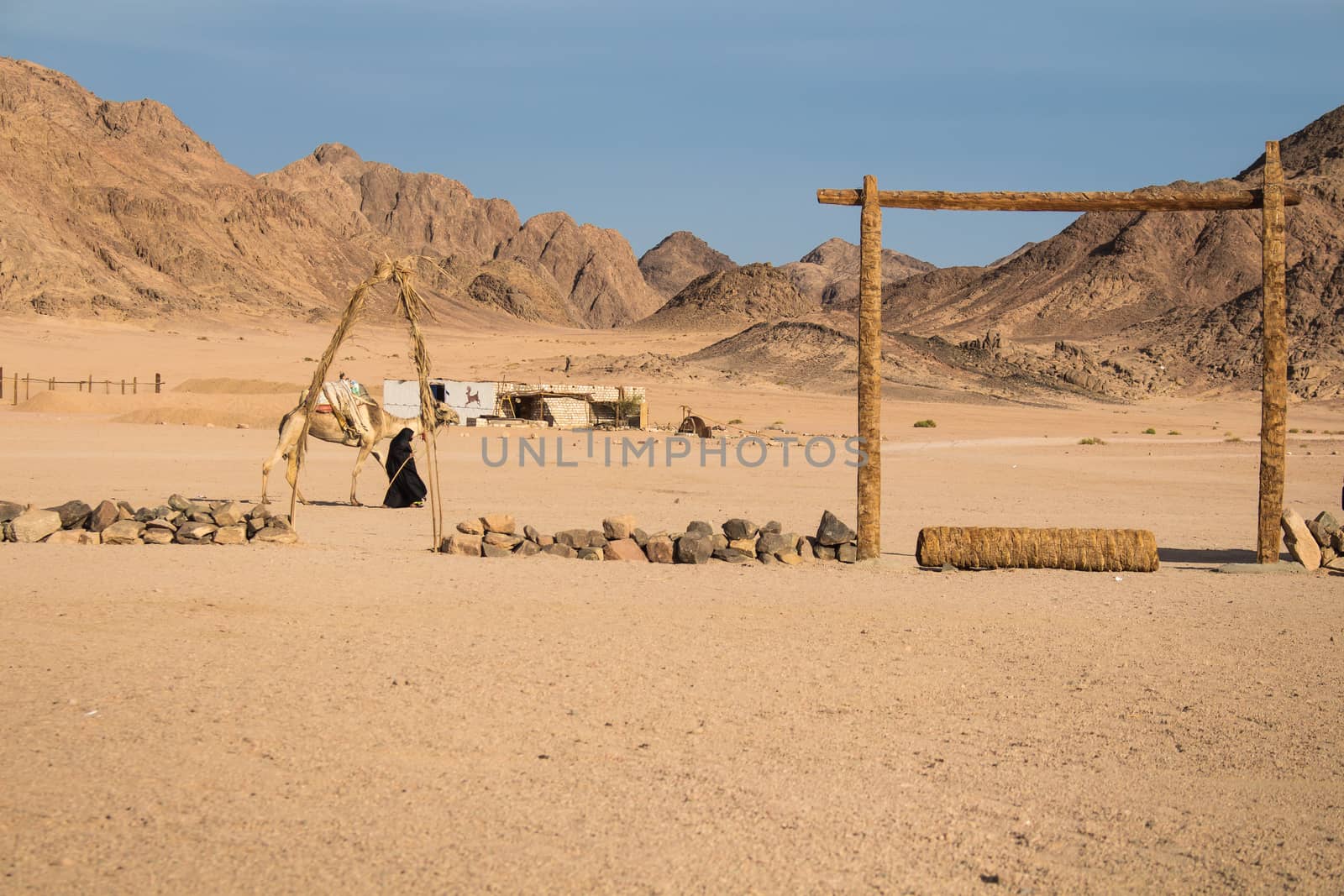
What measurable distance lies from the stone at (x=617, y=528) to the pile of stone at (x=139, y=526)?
10.2 ft

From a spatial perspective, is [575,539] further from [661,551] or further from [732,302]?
[732,302]

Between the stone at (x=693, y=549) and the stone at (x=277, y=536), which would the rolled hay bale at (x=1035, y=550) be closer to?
the stone at (x=693, y=549)

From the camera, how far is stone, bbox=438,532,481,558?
11703mm

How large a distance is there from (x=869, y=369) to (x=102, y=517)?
7.56 m

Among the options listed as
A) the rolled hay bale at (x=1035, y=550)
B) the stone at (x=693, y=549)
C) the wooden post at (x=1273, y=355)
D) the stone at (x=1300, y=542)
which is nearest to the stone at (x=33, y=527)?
the stone at (x=693, y=549)

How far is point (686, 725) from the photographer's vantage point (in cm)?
607

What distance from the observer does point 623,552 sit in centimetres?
1161

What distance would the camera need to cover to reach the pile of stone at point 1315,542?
1167 centimetres

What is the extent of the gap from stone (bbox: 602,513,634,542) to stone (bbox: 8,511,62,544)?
5353 millimetres

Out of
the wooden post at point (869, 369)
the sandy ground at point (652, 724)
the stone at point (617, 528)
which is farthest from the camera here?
the stone at point (617, 528)

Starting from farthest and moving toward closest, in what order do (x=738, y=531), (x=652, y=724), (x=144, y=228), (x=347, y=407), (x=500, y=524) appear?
1. (x=144, y=228)
2. (x=347, y=407)
3. (x=500, y=524)
4. (x=738, y=531)
5. (x=652, y=724)

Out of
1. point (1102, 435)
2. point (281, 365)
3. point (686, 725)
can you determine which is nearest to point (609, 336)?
point (281, 365)

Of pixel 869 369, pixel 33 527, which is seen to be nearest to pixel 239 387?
pixel 33 527

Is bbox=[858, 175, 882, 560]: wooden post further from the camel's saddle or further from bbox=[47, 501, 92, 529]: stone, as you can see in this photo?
bbox=[47, 501, 92, 529]: stone
